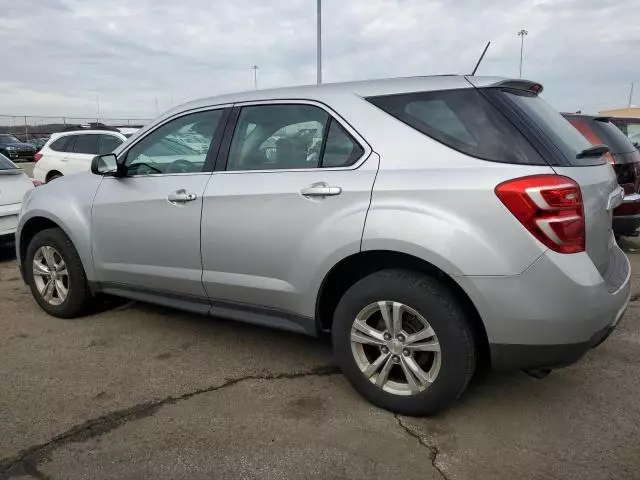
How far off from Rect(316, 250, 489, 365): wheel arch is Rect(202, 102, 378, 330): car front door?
8 centimetres

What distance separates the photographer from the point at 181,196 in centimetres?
352

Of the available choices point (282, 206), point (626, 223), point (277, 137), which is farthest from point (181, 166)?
point (626, 223)

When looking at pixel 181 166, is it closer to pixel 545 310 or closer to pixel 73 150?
pixel 545 310

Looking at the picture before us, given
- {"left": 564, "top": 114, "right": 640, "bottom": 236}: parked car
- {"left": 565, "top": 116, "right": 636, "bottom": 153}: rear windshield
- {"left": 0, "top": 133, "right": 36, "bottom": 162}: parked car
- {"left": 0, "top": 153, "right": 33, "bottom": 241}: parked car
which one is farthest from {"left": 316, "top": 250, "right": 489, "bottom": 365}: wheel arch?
{"left": 0, "top": 133, "right": 36, "bottom": 162}: parked car

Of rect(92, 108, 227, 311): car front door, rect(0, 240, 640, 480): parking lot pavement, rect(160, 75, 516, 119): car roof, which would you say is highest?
rect(160, 75, 516, 119): car roof

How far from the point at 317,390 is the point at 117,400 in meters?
1.12

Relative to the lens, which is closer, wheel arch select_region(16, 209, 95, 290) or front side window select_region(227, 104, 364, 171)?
front side window select_region(227, 104, 364, 171)

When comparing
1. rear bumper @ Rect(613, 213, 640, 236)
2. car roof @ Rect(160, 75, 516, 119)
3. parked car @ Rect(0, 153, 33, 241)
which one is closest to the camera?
car roof @ Rect(160, 75, 516, 119)

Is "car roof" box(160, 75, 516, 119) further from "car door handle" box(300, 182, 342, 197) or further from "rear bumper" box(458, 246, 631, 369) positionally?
"rear bumper" box(458, 246, 631, 369)

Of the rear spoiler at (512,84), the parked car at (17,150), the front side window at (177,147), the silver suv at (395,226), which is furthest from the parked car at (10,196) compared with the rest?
the parked car at (17,150)

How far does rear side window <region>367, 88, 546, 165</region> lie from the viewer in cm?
260

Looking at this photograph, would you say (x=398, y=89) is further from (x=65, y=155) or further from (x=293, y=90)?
(x=65, y=155)

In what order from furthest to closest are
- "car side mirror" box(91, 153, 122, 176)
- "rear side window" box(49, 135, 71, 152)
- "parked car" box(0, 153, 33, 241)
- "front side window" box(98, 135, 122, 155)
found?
"rear side window" box(49, 135, 71, 152) → "front side window" box(98, 135, 122, 155) → "parked car" box(0, 153, 33, 241) → "car side mirror" box(91, 153, 122, 176)

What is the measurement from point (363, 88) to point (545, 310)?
1518mm
